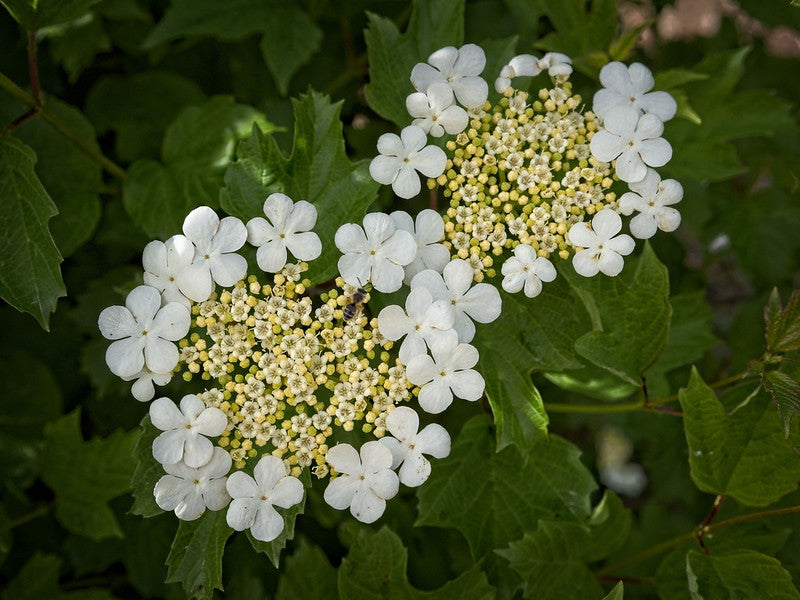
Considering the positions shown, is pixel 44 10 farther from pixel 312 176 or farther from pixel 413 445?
pixel 413 445

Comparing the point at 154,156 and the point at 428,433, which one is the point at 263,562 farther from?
the point at 154,156

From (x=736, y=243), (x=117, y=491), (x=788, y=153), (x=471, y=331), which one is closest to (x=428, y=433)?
(x=471, y=331)

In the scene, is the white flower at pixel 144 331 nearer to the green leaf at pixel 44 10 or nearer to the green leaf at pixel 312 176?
the green leaf at pixel 312 176

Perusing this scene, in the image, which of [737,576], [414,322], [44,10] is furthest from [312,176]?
[737,576]

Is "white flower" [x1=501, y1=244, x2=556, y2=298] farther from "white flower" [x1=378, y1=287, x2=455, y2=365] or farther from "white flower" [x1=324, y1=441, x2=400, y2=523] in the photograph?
"white flower" [x1=324, y1=441, x2=400, y2=523]

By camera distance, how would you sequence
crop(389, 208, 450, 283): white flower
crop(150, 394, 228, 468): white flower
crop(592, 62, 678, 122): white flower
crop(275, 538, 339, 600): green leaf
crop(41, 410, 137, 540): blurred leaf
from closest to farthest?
crop(150, 394, 228, 468): white flower < crop(389, 208, 450, 283): white flower < crop(592, 62, 678, 122): white flower < crop(275, 538, 339, 600): green leaf < crop(41, 410, 137, 540): blurred leaf

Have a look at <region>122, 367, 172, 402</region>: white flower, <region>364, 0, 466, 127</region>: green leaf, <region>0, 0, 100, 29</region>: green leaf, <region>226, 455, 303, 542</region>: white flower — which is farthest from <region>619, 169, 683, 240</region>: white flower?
<region>0, 0, 100, 29</region>: green leaf
